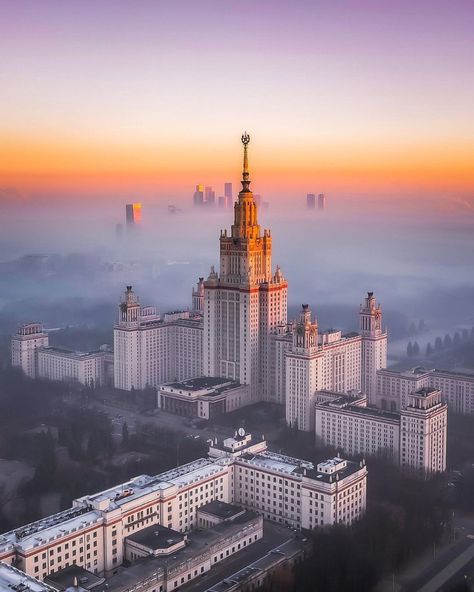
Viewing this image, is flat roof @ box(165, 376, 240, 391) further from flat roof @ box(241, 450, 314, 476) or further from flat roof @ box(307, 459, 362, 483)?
flat roof @ box(307, 459, 362, 483)

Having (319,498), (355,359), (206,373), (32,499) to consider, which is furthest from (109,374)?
(319,498)

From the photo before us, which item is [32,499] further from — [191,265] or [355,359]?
[191,265]

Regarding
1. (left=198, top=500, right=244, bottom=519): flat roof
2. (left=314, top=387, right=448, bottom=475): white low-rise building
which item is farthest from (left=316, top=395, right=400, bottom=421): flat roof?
(left=198, top=500, right=244, bottom=519): flat roof

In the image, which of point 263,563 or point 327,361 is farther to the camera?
point 327,361

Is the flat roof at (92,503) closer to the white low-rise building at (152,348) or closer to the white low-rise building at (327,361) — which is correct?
the white low-rise building at (327,361)

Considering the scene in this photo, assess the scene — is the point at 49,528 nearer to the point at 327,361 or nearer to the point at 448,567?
the point at 448,567

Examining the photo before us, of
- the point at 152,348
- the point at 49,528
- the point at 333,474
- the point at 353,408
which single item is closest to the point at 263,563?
the point at 333,474

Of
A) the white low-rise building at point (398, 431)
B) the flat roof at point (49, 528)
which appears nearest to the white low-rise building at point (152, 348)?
the white low-rise building at point (398, 431)
